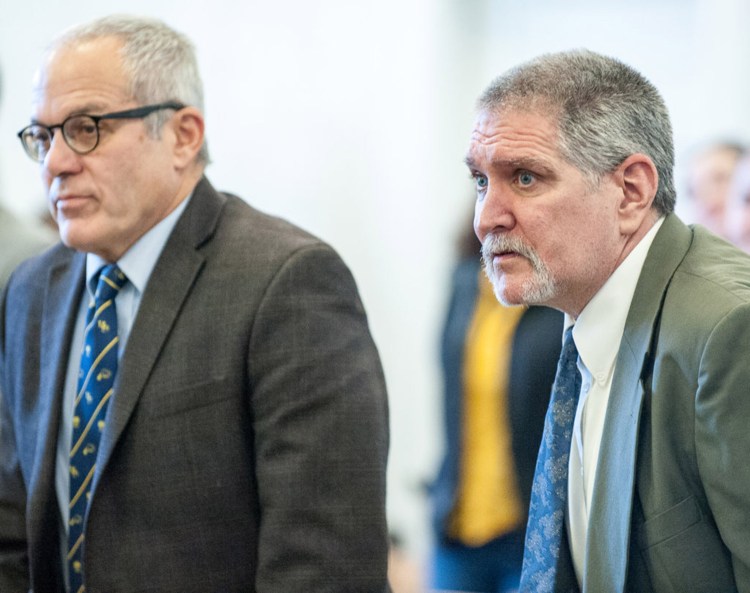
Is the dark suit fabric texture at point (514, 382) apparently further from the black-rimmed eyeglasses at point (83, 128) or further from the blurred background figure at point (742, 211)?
the black-rimmed eyeglasses at point (83, 128)

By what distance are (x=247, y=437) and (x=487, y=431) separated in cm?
154

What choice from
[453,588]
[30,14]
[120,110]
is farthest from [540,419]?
[30,14]

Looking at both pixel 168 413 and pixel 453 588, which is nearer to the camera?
pixel 168 413

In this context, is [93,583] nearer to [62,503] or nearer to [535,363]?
[62,503]

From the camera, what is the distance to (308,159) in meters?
4.73

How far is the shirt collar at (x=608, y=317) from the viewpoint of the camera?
1.78 metres

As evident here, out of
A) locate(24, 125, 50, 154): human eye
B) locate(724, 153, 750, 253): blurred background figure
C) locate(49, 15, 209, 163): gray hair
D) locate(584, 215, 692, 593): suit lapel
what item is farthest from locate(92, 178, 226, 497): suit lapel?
locate(724, 153, 750, 253): blurred background figure

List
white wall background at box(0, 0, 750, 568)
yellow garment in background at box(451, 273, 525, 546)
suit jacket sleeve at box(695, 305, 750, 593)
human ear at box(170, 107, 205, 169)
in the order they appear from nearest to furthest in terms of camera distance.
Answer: suit jacket sleeve at box(695, 305, 750, 593)
human ear at box(170, 107, 205, 169)
yellow garment in background at box(451, 273, 525, 546)
white wall background at box(0, 0, 750, 568)

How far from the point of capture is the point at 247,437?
1954 millimetres

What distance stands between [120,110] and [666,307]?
103 cm

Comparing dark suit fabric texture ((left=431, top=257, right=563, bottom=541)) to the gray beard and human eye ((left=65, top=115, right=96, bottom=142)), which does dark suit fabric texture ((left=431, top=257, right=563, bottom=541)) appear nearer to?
the gray beard

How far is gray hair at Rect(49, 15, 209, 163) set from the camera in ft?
6.89

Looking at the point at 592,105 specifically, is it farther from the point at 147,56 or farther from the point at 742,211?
the point at 742,211

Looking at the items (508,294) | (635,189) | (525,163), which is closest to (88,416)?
(508,294)
